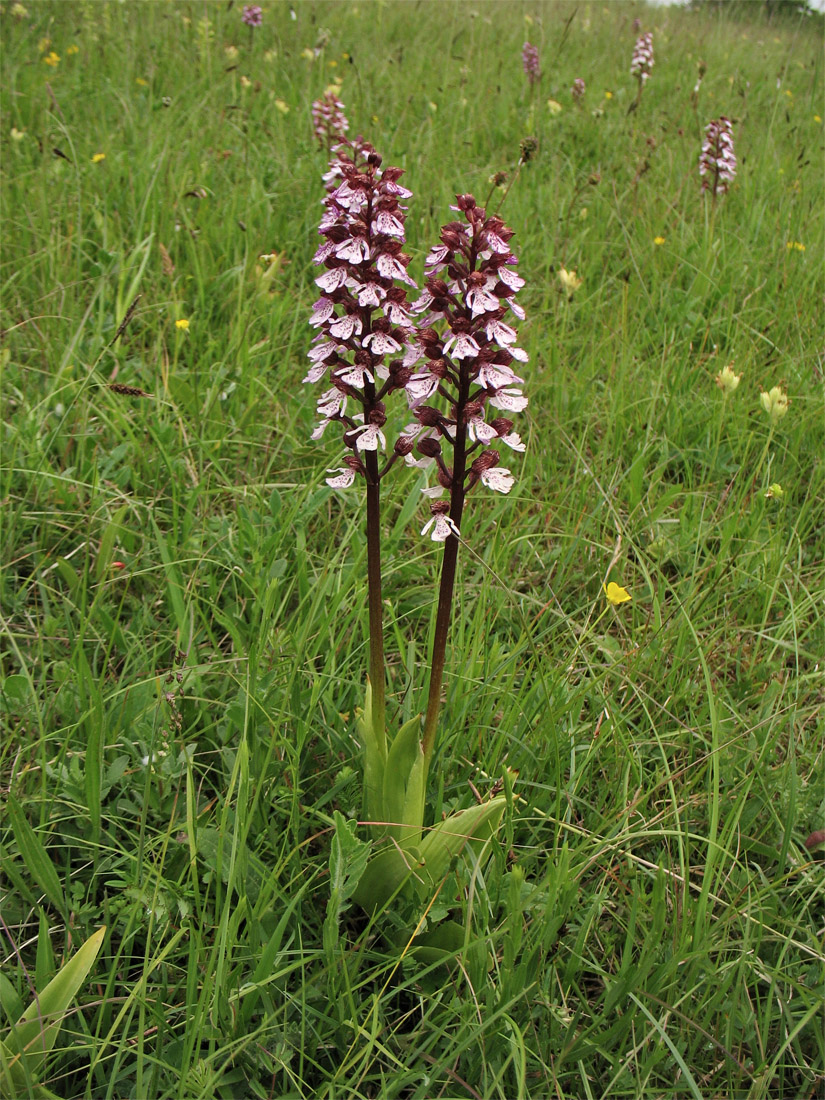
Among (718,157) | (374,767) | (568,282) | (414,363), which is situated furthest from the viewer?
(718,157)

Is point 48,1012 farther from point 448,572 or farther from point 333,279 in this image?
point 333,279

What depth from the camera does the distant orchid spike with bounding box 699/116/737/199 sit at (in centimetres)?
425

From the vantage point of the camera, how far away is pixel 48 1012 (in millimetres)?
1301

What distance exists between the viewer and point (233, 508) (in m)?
2.66

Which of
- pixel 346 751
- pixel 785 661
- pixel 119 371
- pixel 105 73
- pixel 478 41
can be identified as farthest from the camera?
pixel 478 41

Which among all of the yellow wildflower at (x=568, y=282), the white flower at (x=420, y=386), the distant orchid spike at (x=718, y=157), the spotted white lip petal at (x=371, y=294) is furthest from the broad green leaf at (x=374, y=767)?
the distant orchid spike at (x=718, y=157)

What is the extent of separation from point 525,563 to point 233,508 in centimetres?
99

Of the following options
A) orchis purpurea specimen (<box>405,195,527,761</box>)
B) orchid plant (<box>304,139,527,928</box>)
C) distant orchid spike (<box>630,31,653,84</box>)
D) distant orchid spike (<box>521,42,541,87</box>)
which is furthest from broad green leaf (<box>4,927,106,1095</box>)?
distant orchid spike (<box>630,31,653,84</box>)

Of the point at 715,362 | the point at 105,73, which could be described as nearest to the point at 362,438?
the point at 715,362

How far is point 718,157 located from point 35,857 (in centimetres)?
462

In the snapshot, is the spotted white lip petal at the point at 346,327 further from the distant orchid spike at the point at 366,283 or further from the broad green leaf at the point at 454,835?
the broad green leaf at the point at 454,835

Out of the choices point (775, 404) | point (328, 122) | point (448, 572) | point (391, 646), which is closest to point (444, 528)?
point (448, 572)

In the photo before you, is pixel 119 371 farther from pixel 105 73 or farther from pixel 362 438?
pixel 105 73

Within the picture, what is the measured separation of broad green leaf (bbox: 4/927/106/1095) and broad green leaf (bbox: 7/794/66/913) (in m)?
0.21
